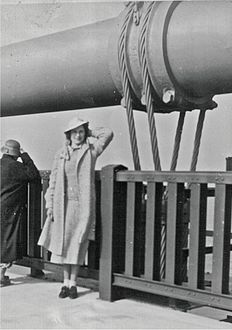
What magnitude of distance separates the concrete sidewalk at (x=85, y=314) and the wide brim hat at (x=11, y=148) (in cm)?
120

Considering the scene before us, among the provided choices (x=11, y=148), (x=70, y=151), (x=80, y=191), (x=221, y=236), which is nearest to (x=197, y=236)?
(x=221, y=236)

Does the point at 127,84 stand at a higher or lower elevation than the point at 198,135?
higher

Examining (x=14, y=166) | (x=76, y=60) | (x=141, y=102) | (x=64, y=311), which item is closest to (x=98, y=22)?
(x=76, y=60)

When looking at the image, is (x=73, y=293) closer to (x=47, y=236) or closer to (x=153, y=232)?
(x=47, y=236)

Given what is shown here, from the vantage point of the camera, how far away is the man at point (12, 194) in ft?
16.1

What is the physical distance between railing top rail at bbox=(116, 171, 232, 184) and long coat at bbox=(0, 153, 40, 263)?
1.17 metres

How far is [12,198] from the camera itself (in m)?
4.95

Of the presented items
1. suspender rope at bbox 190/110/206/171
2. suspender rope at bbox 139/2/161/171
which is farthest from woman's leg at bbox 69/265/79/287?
suspender rope at bbox 190/110/206/171

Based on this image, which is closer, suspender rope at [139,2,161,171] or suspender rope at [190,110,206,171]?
suspender rope at [139,2,161,171]

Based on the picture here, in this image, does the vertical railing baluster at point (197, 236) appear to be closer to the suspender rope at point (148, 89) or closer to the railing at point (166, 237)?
the railing at point (166, 237)

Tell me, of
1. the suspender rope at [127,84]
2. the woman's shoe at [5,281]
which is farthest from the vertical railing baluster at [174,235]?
the woman's shoe at [5,281]

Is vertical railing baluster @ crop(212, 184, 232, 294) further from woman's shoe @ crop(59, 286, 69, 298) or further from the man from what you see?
the man

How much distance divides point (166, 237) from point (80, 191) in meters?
0.82

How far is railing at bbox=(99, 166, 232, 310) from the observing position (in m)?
3.40
